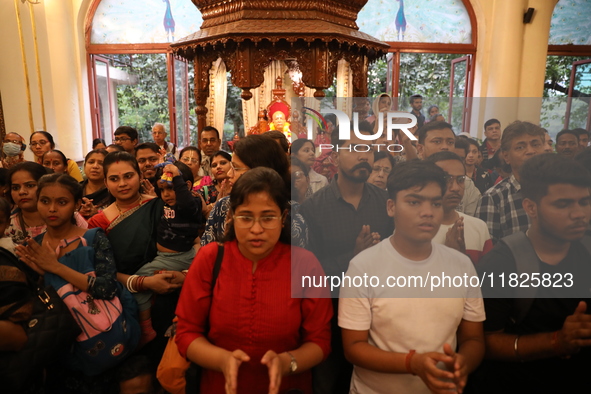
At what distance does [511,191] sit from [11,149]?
3.97 meters

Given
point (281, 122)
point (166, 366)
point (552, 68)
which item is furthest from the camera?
point (552, 68)

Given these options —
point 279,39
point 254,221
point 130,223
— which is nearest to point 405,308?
point 254,221

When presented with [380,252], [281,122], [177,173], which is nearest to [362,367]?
[380,252]

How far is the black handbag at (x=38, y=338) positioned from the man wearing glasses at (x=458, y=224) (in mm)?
1330

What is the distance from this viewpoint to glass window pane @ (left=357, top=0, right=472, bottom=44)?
7578 millimetres

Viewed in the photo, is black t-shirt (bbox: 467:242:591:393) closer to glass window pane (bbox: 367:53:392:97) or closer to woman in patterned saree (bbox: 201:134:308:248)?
woman in patterned saree (bbox: 201:134:308:248)

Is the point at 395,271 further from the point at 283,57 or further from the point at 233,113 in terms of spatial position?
the point at 233,113

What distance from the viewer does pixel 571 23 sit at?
753 centimetres

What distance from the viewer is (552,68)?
25.1ft

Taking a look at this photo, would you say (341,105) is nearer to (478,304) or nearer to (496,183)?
(496,183)

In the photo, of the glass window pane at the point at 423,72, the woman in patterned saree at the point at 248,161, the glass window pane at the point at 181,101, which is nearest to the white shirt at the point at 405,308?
the woman in patterned saree at the point at 248,161

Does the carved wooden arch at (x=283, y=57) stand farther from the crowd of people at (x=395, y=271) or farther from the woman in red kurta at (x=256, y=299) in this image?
the woman in red kurta at (x=256, y=299)

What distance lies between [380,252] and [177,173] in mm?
1146

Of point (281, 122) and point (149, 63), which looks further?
point (149, 63)
